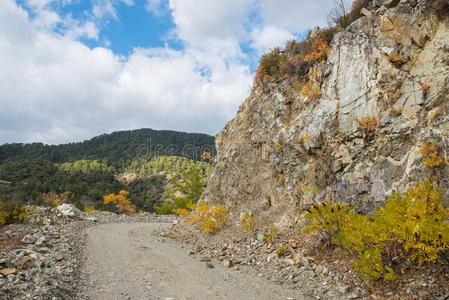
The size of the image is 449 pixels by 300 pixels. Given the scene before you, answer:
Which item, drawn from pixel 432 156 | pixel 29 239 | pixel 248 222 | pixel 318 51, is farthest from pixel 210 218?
pixel 432 156

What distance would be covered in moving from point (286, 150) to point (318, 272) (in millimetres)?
6846

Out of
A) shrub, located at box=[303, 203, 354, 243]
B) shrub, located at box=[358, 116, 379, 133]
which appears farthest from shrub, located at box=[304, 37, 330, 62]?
shrub, located at box=[303, 203, 354, 243]

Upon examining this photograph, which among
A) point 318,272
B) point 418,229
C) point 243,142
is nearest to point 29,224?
point 243,142

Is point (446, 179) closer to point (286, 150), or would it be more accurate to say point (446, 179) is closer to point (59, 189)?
point (286, 150)

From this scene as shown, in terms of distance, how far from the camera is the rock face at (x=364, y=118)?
38.5 ft

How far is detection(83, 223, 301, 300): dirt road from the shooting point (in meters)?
10.0

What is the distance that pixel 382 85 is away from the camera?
527 inches

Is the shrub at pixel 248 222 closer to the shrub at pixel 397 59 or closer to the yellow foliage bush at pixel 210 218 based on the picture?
the yellow foliage bush at pixel 210 218

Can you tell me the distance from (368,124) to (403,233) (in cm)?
578

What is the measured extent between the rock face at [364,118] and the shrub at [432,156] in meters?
0.21

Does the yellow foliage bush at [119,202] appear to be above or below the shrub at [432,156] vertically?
below

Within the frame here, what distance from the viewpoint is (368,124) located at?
1319 centimetres

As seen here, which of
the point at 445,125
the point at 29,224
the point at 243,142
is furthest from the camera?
the point at 29,224

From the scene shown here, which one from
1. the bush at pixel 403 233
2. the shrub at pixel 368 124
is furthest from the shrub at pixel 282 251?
the shrub at pixel 368 124
